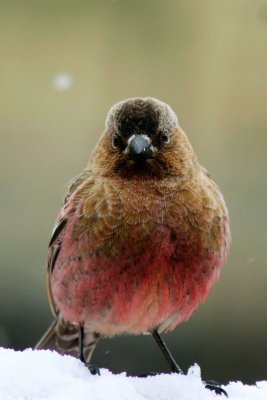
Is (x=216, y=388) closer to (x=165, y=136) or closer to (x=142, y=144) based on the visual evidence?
(x=142, y=144)

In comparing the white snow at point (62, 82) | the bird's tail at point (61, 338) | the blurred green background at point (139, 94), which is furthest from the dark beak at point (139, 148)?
the white snow at point (62, 82)

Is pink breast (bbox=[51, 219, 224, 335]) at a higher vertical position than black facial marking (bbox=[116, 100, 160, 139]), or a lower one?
lower

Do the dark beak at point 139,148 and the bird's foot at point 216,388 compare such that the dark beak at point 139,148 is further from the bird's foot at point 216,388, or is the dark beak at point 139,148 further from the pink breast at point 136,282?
the bird's foot at point 216,388

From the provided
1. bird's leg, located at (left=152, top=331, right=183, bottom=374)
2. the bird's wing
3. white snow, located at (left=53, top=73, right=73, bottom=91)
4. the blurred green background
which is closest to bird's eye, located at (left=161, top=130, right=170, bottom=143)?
the bird's wing

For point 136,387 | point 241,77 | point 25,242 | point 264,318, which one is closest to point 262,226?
point 264,318

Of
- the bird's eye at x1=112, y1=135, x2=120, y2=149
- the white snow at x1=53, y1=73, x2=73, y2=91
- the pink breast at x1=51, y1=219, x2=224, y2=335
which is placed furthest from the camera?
the white snow at x1=53, y1=73, x2=73, y2=91

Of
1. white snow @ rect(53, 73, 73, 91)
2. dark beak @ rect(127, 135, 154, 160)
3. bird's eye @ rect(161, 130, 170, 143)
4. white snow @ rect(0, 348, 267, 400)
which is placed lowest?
white snow @ rect(0, 348, 267, 400)

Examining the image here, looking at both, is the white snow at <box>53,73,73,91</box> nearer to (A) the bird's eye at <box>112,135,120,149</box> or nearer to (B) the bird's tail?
(B) the bird's tail
